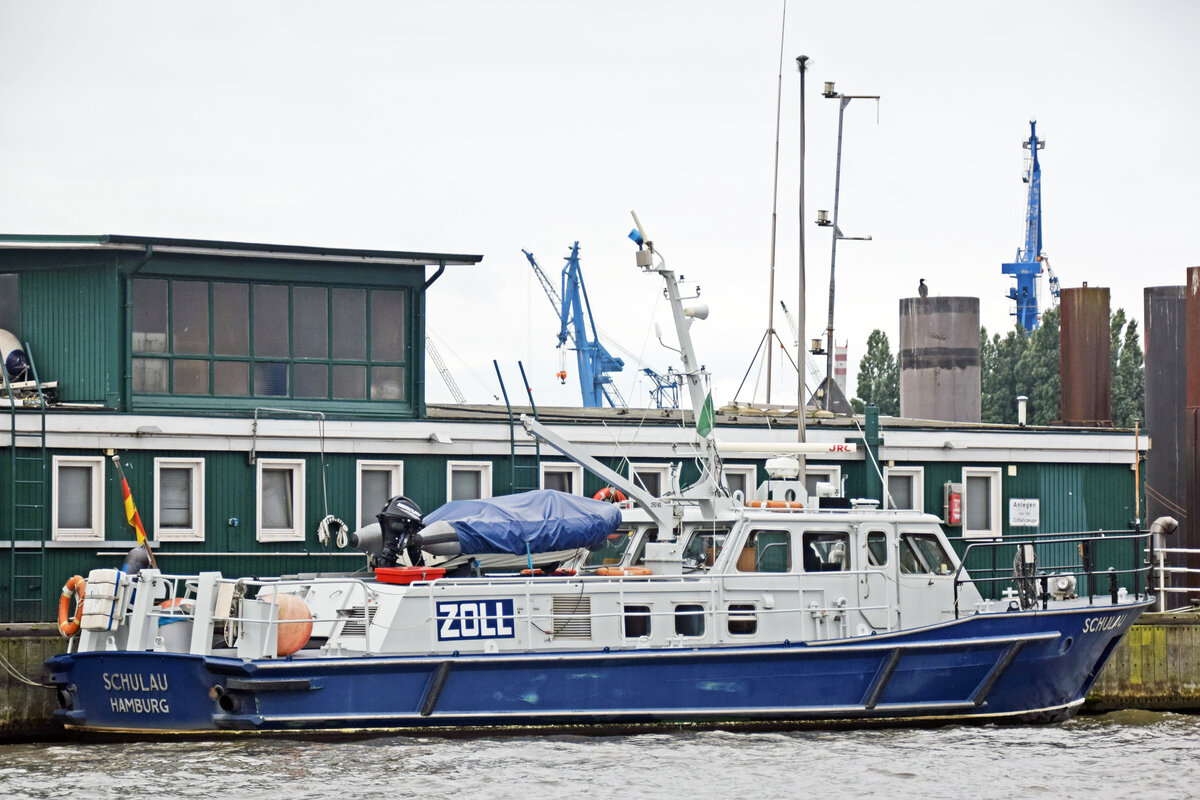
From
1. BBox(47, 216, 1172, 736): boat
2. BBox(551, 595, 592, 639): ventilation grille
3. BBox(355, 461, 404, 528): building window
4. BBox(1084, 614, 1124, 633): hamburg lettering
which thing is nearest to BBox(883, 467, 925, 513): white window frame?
BBox(47, 216, 1172, 736): boat

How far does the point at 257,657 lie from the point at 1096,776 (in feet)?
30.8

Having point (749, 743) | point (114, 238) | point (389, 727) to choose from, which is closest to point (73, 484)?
point (114, 238)

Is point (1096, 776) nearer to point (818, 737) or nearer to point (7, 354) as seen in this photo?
point (818, 737)

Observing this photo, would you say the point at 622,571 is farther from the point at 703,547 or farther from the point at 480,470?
the point at 480,470

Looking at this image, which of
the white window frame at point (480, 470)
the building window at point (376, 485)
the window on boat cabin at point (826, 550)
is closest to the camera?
the window on boat cabin at point (826, 550)

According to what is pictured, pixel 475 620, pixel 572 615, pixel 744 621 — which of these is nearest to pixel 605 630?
pixel 572 615

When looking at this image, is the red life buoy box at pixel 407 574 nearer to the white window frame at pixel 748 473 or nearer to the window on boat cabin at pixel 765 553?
the window on boat cabin at pixel 765 553

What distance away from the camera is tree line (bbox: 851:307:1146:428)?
6266 cm

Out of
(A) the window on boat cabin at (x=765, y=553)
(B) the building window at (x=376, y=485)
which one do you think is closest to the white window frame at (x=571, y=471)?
(B) the building window at (x=376, y=485)

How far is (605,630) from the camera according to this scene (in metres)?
18.7

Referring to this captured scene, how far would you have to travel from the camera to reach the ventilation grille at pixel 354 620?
18.4 metres

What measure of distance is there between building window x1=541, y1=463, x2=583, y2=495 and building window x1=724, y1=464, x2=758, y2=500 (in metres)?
2.35

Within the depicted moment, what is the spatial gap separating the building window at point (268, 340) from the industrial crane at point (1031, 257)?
1170 inches

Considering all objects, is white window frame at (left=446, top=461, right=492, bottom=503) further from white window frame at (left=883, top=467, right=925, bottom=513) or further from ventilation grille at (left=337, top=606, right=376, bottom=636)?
white window frame at (left=883, top=467, right=925, bottom=513)
